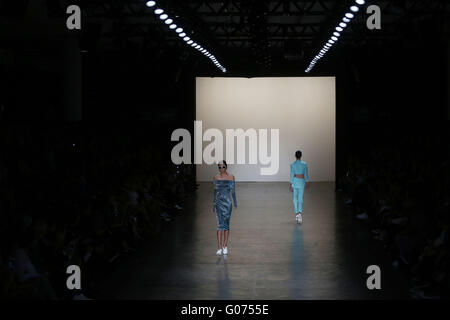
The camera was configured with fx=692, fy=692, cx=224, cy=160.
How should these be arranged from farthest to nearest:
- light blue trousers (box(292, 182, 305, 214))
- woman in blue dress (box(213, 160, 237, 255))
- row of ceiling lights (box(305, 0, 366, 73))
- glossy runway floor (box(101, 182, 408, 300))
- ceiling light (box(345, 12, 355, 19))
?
1. light blue trousers (box(292, 182, 305, 214))
2. ceiling light (box(345, 12, 355, 19))
3. row of ceiling lights (box(305, 0, 366, 73))
4. woman in blue dress (box(213, 160, 237, 255))
5. glossy runway floor (box(101, 182, 408, 300))

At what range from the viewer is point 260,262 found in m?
9.32

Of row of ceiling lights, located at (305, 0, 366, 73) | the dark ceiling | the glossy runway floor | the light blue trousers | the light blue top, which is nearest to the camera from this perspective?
the glossy runway floor

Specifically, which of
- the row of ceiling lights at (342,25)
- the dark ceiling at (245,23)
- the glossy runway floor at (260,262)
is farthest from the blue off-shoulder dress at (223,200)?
the row of ceiling lights at (342,25)

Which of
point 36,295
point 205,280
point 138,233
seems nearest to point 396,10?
point 138,233

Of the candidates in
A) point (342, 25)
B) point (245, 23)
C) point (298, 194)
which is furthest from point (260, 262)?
point (245, 23)

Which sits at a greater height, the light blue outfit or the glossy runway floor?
the light blue outfit

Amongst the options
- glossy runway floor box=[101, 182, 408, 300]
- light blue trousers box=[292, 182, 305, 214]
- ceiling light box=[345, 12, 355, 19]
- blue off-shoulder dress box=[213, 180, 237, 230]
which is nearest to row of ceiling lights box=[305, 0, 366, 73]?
ceiling light box=[345, 12, 355, 19]

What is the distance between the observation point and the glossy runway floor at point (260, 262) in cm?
766

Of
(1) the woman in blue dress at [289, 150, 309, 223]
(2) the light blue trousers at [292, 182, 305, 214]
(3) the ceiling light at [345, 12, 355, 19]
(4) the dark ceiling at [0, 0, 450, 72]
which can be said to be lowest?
(2) the light blue trousers at [292, 182, 305, 214]

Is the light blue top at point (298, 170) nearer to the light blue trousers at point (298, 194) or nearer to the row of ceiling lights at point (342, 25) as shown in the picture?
the light blue trousers at point (298, 194)

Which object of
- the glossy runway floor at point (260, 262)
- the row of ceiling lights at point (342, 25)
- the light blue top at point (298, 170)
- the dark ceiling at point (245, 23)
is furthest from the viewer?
the light blue top at point (298, 170)

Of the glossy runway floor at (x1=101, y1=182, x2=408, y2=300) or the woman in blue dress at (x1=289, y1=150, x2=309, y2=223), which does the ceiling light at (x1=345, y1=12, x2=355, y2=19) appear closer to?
the woman in blue dress at (x1=289, y1=150, x2=309, y2=223)

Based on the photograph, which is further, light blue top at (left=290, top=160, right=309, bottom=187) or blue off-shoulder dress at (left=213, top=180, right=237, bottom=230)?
light blue top at (left=290, top=160, right=309, bottom=187)

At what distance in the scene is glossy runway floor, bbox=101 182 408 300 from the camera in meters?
7.66
